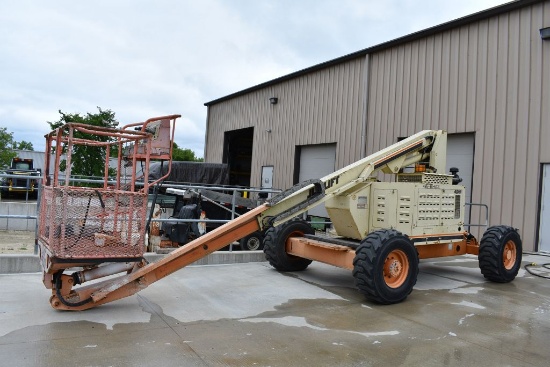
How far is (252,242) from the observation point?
439 inches

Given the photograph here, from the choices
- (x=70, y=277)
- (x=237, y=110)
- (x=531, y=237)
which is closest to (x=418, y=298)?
(x=70, y=277)

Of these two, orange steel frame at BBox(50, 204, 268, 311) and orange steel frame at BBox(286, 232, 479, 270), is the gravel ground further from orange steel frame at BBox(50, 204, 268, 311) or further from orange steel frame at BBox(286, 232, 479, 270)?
orange steel frame at BBox(286, 232, 479, 270)

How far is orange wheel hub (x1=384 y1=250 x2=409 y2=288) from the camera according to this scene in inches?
246

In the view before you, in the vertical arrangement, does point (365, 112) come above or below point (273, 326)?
above

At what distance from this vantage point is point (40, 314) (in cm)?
508

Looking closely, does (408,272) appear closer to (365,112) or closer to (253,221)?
(253,221)

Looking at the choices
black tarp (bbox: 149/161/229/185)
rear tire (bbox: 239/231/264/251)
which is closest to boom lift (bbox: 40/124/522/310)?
rear tire (bbox: 239/231/264/251)

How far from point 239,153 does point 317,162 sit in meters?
8.37

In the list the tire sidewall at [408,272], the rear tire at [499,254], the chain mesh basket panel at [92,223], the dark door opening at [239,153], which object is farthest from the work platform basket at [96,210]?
the dark door opening at [239,153]

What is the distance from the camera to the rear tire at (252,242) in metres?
11.0

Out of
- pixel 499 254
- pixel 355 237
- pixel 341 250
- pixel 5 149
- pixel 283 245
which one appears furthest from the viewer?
pixel 5 149

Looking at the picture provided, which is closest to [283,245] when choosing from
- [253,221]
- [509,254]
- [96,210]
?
[253,221]

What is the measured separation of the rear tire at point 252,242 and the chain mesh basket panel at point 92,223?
5.69 metres

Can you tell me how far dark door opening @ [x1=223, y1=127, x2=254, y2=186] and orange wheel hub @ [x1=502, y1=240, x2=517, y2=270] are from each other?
1764 cm
